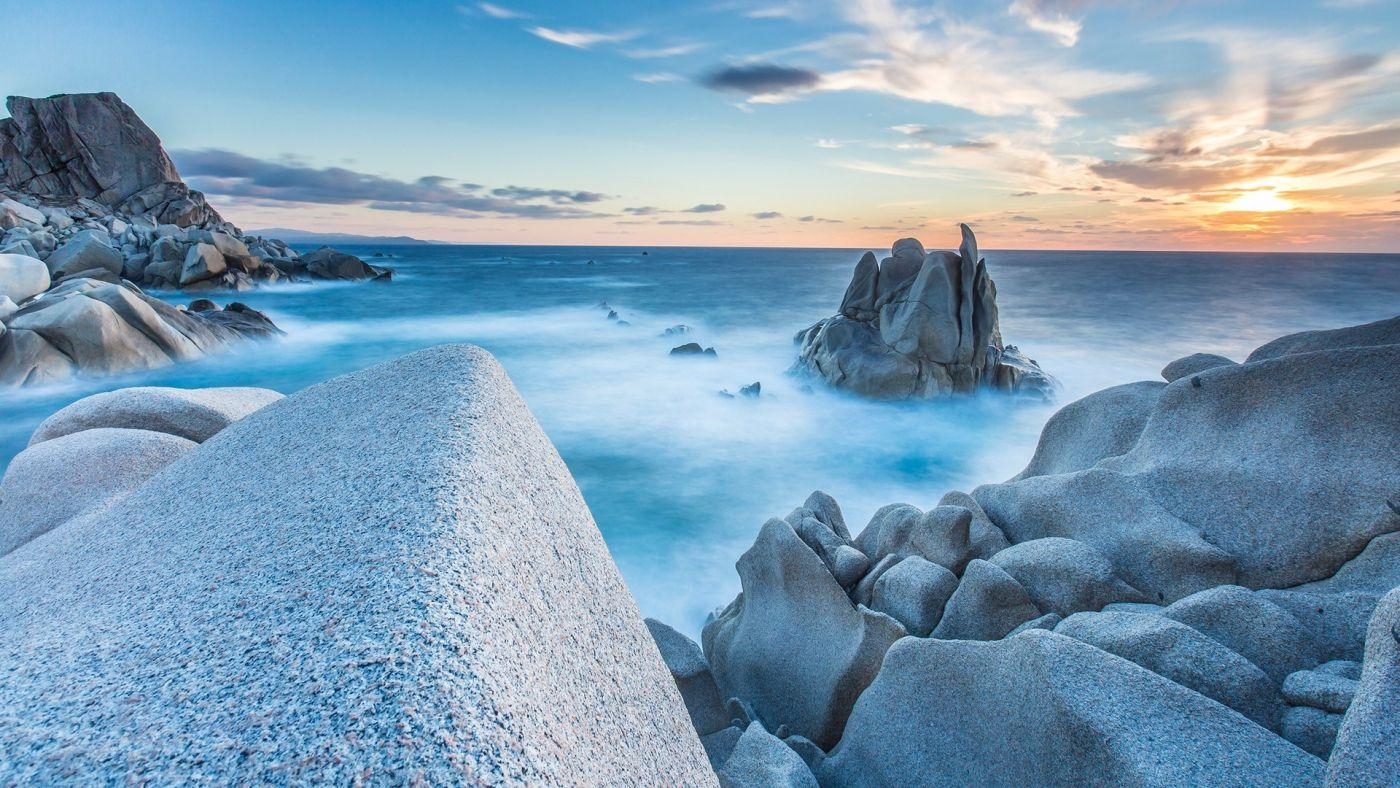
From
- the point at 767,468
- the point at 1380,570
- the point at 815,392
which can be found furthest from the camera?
the point at 815,392

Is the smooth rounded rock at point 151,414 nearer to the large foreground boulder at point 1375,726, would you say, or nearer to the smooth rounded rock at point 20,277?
the large foreground boulder at point 1375,726

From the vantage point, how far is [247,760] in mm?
1249

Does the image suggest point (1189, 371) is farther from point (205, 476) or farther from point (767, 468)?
point (767, 468)

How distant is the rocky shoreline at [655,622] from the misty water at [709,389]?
14.2ft

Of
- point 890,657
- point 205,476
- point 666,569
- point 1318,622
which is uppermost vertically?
point 205,476

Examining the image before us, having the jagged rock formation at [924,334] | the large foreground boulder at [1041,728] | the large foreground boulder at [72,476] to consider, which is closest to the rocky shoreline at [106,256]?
the large foreground boulder at [72,476]

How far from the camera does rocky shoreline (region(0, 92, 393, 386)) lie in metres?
14.0

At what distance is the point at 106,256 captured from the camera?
27359mm

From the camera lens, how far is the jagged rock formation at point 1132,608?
2457mm

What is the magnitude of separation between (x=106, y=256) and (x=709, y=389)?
26.8 metres

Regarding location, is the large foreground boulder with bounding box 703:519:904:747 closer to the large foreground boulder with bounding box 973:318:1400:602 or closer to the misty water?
the large foreground boulder with bounding box 973:318:1400:602

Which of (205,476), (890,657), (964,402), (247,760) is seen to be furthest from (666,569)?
(964,402)

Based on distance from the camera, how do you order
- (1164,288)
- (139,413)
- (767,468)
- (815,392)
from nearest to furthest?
(139,413)
(767,468)
(815,392)
(1164,288)

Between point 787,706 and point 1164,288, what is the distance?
57251 mm
